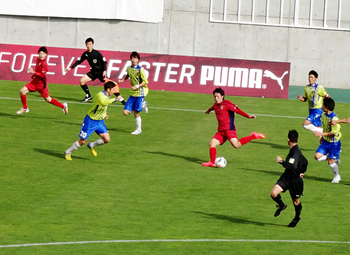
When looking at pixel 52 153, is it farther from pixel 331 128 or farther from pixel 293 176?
pixel 293 176

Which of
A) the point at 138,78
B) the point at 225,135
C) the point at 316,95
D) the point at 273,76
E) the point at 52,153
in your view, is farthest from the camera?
the point at 273,76

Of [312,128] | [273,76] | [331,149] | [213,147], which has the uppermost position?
[273,76]

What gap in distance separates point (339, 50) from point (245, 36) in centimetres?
490

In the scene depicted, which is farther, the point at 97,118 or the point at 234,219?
the point at 97,118

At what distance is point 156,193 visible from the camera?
43.0 ft

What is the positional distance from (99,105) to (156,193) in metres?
3.02

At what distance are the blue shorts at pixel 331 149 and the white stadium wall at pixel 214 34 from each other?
63.0 ft

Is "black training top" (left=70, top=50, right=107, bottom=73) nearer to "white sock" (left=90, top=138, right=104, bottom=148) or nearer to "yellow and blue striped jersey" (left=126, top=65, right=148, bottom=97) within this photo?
"yellow and blue striped jersey" (left=126, top=65, right=148, bottom=97)

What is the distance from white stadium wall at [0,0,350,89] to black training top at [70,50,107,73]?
1023 centimetres

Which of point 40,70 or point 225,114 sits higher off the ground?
point 40,70

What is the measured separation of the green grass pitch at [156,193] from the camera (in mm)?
10266

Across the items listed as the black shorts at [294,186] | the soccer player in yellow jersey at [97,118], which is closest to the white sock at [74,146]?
the soccer player in yellow jersey at [97,118]

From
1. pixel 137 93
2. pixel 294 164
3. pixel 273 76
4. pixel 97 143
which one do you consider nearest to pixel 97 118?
pixel 97 143

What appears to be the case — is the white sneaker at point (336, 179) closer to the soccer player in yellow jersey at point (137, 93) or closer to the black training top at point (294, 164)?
the black training top at point (294, 164)
